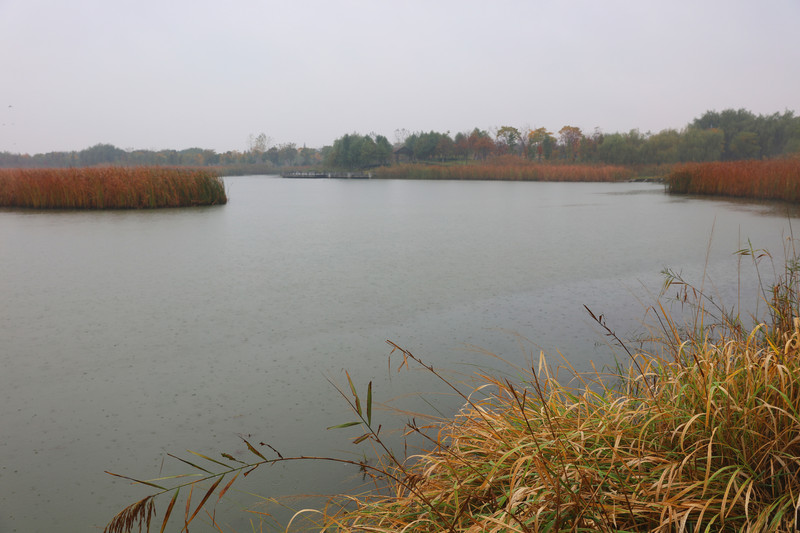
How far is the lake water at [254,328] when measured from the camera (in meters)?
1.73

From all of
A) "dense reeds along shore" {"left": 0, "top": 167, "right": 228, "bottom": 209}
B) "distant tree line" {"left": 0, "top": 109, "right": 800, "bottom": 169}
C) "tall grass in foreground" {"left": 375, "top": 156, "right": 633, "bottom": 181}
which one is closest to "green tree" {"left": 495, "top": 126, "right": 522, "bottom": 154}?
"distant tree line" {"left": 0, "top": 109, "right": 800, "bottom": 169}

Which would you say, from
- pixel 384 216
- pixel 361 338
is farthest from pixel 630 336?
pixel 384 216

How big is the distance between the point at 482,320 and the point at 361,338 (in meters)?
0.77

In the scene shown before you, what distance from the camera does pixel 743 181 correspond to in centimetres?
1128

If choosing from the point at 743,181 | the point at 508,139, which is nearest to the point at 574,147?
the point at 508,139

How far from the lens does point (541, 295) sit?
368 centimetres

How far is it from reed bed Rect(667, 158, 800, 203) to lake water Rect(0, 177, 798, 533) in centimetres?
441

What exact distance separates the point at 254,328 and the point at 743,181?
476 inches

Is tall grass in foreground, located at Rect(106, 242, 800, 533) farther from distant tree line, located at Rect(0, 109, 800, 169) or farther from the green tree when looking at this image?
the green tree

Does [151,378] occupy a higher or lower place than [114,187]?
lower

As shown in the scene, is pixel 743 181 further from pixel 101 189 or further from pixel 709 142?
pixel 709 142

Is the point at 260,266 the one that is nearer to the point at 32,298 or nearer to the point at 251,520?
the point at 32,298

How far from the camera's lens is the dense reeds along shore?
950 centimetres

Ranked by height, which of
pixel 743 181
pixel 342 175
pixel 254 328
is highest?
pixel 342 175
